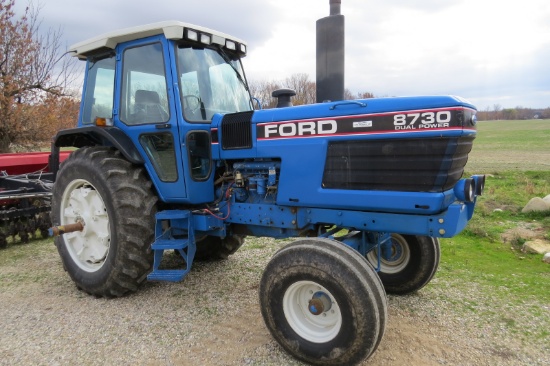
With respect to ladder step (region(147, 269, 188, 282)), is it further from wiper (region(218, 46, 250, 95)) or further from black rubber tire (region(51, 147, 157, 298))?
wiper (region(218, 46, 250, 95))

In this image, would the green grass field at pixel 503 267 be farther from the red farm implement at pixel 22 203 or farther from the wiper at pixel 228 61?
the red farm implement at pixel 22 203

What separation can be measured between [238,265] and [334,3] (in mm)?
2991

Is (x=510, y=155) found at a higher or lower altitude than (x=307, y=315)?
lower

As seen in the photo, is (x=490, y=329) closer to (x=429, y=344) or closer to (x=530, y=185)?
(x=429, y=344)

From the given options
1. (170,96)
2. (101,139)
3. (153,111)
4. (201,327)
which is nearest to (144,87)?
(153,111)

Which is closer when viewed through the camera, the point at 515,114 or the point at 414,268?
the point at 414,268

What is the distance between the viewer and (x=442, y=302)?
3770 millimetres

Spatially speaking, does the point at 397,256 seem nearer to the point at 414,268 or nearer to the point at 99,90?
the point at 414,268

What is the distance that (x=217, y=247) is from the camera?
4.88 metres

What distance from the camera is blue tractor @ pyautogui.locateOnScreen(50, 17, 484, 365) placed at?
9.09 ft

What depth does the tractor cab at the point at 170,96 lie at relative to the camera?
3.67 metres

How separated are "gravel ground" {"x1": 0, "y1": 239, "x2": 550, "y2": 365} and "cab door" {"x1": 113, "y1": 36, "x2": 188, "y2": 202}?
1.03m

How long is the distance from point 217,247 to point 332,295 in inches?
94.5

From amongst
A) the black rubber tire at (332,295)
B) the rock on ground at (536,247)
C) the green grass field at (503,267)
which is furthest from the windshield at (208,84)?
the rock on ground at (536,247)
